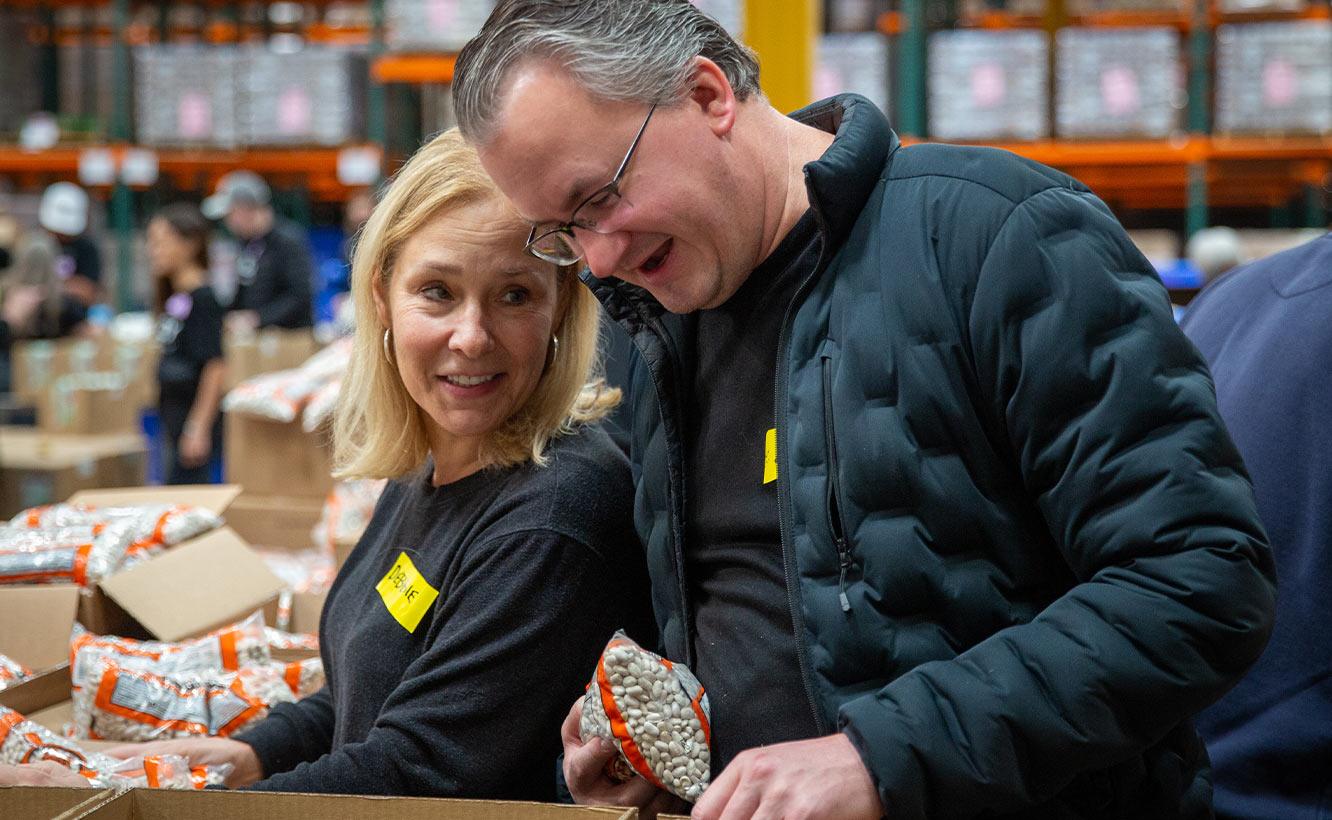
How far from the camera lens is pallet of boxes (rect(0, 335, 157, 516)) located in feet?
16.7

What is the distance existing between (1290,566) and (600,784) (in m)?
0.79

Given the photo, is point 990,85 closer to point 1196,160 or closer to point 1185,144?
point 1185,144

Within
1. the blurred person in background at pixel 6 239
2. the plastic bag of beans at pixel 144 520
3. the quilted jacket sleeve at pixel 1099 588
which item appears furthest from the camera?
the blurred person in background at pixel 6 239

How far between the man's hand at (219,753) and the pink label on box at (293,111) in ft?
22.9

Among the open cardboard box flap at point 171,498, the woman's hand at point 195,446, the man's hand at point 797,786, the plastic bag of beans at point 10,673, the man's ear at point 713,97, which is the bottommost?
the woman's hand at point 195,446

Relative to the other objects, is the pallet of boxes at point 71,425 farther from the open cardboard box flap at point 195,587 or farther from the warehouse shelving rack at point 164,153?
the open cardboard box flap at point 195,587

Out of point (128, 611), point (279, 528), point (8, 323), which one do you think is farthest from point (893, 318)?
point (8, 323)

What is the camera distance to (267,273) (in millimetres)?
7445

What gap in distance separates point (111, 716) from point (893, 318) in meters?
1.45

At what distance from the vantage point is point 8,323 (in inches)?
297

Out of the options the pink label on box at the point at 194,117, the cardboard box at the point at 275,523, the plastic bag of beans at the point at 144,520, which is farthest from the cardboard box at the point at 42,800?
the pink label on box at the point at 194,117

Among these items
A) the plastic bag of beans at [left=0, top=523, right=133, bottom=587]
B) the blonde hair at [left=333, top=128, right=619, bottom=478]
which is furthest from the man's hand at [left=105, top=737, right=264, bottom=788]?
the plastic bag of beans at [left=0, top=523, right=133, bottom=587]

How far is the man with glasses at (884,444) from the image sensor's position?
113 cm

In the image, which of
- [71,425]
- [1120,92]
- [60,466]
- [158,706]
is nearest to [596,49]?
[158,706]
